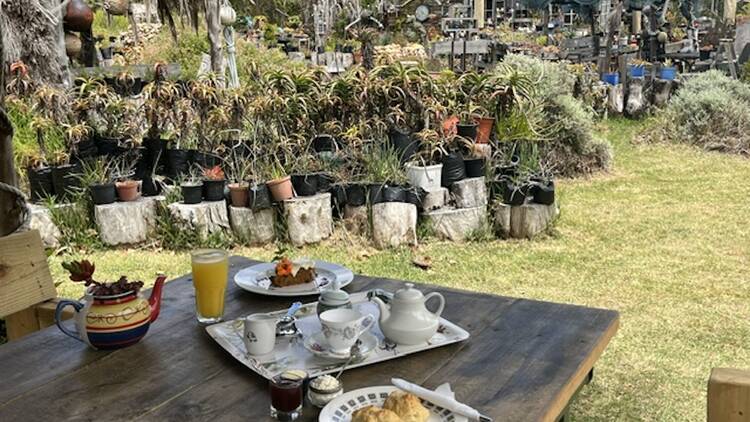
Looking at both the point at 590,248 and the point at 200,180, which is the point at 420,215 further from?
the point at 200,180

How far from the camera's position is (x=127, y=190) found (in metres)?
5.24

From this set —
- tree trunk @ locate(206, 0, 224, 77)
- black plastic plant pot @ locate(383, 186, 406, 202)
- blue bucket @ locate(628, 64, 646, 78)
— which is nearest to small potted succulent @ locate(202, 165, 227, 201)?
black plastic plant pot @ locate(383, 186, 406, 202)

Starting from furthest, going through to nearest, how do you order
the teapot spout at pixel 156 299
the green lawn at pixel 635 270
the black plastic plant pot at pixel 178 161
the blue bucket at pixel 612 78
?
the blue bucket at pixel 612 78 < the black plastic plant pot at pixel 178 161 < the green lawn at pixel 635 270 < the teapot spout at pixel 156 299

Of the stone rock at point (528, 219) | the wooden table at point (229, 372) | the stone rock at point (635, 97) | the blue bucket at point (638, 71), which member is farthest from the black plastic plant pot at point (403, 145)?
the blue bucket at point (638, 71)

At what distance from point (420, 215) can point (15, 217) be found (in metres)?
3.27

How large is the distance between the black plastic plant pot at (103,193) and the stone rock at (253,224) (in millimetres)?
864

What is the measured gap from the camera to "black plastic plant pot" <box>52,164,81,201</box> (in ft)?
17.5

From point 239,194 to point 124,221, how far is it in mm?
854

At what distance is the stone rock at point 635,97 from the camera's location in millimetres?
11281

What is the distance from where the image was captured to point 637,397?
3.04 metres

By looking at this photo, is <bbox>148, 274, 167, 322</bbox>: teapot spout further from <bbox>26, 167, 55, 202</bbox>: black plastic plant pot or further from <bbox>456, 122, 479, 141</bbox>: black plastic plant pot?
<bbox>456, 122, 479, 141</bbox>: black plastic plant pot

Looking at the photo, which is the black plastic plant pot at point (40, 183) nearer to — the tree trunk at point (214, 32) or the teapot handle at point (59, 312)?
the teapot handle at point (59, 312)

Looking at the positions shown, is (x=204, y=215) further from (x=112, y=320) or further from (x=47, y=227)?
(x=112, y=320)

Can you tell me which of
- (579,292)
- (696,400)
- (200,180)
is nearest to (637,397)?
(696,400)
